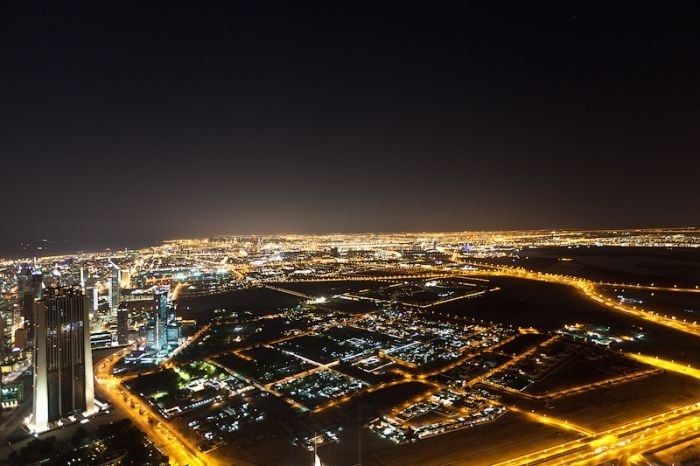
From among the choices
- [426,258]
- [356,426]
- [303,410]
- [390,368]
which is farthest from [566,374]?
[426,258]

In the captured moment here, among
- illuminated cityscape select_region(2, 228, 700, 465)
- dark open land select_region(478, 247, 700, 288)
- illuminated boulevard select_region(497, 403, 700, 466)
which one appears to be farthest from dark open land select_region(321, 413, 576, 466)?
dark open land select_region(478, 247, 700, 288)

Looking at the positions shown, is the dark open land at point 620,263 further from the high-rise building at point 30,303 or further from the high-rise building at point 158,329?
the high-rise building at point 30,303

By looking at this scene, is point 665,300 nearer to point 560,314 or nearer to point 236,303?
point 560,314

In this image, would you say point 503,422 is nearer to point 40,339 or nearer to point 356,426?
point 356,426

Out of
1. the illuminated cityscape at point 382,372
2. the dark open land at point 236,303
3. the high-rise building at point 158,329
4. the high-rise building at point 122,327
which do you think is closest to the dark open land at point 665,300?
the illuminated cityscape at point 382,372

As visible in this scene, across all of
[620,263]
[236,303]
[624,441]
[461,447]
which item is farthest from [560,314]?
[620,263]

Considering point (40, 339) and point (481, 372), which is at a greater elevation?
point (40, 339)
